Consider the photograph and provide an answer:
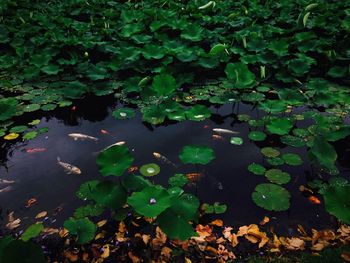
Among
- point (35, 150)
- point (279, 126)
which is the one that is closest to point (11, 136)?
point (35, 150)

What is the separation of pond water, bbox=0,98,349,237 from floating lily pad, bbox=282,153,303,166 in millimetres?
54

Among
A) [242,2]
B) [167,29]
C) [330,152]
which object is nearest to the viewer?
[330,152]

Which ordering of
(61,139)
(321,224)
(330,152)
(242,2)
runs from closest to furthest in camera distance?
(321,224) < (330,152) < (61,139) < (242,2)

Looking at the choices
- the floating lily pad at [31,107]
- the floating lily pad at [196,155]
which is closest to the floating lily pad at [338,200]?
the floating lily pad at [196,155]

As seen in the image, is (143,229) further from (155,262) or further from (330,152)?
(330,152)

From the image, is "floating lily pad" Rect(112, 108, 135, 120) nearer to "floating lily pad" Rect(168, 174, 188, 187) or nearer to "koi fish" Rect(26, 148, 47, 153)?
"koi fish" Rect(26, 148, 47, 153)

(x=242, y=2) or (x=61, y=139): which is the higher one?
(x=242, y=2)

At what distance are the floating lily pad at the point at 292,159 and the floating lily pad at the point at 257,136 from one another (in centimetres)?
33

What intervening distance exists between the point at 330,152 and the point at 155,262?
1.69 metres

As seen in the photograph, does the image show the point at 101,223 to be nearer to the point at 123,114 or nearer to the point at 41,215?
the point at 41,215

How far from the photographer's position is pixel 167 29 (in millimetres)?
5457

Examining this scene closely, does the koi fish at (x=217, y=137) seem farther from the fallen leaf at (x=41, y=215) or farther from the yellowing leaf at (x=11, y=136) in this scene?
the yellowing leaf at (x=11, y=136)

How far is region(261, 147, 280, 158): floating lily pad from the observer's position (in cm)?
317

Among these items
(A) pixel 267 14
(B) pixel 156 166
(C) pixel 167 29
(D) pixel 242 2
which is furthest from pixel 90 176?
(D) pixel 242 2
